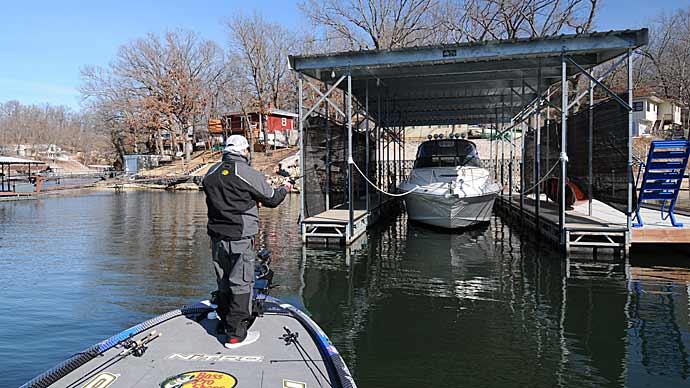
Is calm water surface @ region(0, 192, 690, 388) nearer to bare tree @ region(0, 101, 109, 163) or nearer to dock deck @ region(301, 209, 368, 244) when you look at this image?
dock deck @ region(301, 209, 368, 244)

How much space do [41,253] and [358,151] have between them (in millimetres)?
9287

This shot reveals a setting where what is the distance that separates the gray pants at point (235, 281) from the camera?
4.21m

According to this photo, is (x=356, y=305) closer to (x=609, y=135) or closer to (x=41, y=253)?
(x=609, y=135)

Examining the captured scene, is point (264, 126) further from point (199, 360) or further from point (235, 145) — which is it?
point (199, 360)

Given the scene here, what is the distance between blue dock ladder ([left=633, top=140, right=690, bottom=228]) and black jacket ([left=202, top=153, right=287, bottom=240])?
783 centimetres

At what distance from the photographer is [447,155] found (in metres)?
15.9

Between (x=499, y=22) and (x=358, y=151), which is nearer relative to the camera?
(x=358, y=151)

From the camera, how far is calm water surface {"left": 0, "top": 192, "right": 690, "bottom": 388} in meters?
5.26

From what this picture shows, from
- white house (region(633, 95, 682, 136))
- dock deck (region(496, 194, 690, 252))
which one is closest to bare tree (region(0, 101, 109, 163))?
white house (region(633, 95, 682, 136))

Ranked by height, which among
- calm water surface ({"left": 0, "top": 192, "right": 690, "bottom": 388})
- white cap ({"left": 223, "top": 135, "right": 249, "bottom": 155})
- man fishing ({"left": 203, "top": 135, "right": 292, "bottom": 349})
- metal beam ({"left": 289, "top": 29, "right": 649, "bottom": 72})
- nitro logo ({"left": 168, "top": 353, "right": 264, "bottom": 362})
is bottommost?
calm water surface ({"left": 0, "top": 192, "right": 690, "bottom": 388})

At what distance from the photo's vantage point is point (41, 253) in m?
12.0

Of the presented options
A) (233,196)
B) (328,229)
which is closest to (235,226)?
(233,196)

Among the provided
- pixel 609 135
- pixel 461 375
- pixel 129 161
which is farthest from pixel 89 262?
pixel 129 161

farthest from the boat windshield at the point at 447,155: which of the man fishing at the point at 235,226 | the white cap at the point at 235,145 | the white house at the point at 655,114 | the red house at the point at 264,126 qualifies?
the white house at the point at 655,114
